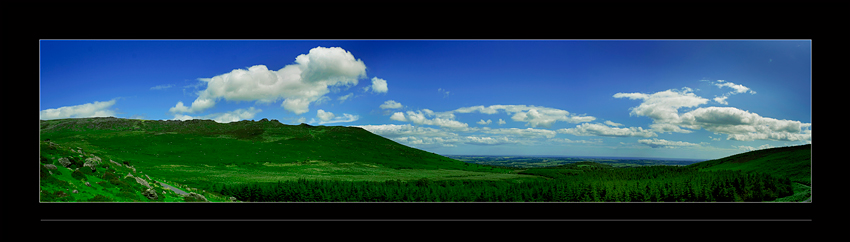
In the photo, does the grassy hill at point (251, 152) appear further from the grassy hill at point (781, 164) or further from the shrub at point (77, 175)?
the grassy hill at point (781, 164)

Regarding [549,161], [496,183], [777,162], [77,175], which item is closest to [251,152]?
[77,175]

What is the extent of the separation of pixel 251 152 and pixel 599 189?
39.3 metres

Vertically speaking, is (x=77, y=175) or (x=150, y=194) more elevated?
(x=77, y=175)

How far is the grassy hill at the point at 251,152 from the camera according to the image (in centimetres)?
2589

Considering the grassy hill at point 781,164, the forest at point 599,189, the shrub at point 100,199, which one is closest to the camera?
the shrub at point 100,199

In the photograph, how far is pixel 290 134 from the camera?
1939 inches

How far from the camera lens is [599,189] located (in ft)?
39.7

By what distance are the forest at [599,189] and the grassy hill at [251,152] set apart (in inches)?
209

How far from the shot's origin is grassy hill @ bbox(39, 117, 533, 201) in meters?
25.9

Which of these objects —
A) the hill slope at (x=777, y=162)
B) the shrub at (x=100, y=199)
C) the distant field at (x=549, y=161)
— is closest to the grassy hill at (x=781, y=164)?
the hill slope at (x=777, y=162)

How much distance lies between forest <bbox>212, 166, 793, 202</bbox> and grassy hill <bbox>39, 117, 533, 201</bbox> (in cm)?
531

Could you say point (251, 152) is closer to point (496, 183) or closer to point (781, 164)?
point (496, 183)

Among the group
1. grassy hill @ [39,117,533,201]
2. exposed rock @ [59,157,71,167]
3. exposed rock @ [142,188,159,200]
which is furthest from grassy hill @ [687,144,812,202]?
exposed rock @ [59,157,71,167]
